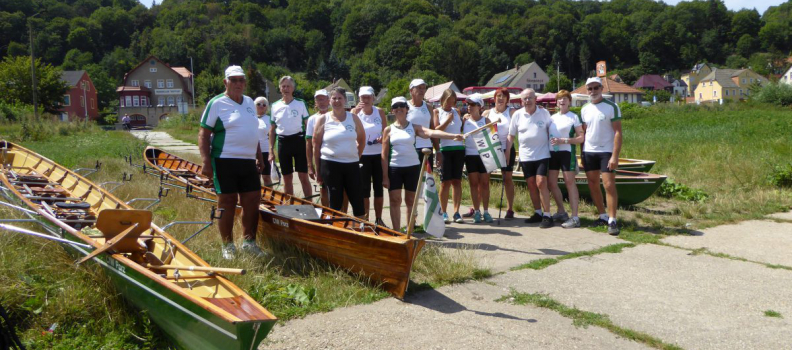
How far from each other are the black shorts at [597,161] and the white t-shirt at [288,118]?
154 inches

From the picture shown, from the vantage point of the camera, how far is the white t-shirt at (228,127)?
5176 millimetres

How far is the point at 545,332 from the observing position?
3967 mm

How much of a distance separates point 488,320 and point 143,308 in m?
2.46

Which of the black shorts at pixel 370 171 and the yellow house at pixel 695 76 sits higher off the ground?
the yellow house at pixel 695 76

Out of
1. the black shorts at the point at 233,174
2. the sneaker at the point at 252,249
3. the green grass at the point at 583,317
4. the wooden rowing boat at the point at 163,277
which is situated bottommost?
the green grass at the point at 583,317

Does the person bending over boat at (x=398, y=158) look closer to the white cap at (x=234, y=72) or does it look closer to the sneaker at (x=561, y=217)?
the white cap at (x=234, y=72)

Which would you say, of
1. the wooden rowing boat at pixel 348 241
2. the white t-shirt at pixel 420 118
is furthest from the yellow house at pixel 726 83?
the wooden rowing boat at pixel 348 241

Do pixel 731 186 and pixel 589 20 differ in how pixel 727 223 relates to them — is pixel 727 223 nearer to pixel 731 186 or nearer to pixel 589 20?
pixel 731 186

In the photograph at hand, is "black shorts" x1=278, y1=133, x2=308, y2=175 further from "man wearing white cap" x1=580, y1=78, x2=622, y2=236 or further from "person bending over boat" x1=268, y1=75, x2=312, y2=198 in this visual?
"man wearing white cap" x1=580, y1=78, x2=622, y2=236

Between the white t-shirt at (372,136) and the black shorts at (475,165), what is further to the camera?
the black shorts at (475,165)

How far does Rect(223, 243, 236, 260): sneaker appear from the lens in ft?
17.1

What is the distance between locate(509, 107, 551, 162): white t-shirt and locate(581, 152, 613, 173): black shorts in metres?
0.51

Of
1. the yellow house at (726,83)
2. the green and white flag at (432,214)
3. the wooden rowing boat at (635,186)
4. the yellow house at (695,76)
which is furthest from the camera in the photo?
the yellow house at (695,76)

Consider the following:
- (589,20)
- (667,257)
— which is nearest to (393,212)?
(667,257)
